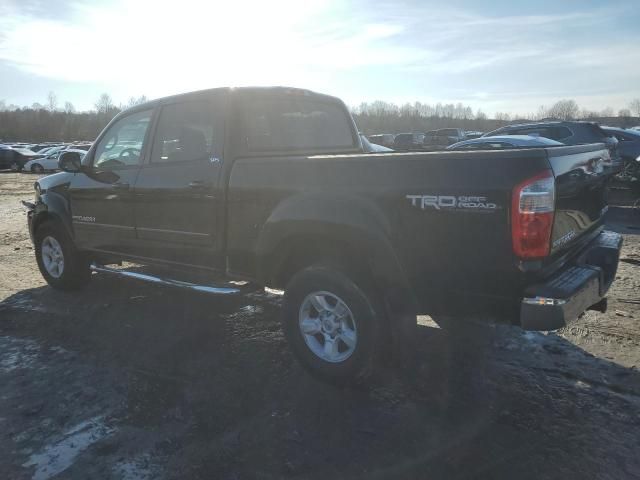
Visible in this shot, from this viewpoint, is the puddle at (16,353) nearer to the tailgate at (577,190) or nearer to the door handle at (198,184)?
the door handle at (198,184)

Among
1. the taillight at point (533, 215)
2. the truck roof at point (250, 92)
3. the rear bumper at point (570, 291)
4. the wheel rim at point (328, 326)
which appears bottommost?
the wheel rim at point (328, 326)

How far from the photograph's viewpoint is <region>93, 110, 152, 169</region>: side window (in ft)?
15.9

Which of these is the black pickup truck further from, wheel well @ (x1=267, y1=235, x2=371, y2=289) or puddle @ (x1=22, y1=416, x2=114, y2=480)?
puddle @ (x1=22, y1=416, x2=114, y2=480)

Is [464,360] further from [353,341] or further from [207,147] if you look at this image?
[207,147]

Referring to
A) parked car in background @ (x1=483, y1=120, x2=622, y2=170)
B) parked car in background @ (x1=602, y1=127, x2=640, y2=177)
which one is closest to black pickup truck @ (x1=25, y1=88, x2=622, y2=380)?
parked car in background @ (x1=483, y1=120, x2=622, y2=170)

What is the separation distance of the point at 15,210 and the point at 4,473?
1234cm

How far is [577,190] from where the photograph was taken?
3049 millimetres

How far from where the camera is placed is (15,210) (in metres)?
13.1

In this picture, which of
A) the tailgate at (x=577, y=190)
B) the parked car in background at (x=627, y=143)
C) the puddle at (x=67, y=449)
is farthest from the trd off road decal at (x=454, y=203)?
the parked car in background at (x=627, y=143)

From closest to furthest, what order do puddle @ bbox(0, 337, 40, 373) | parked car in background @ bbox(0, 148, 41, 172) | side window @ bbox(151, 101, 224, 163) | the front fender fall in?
puddle @ bbox(0, 337, 40, 373) → side window @ bbox(151, 101, 224, 163) → the front fender → parked car in background @ bbox(0, 148, 41, 172)

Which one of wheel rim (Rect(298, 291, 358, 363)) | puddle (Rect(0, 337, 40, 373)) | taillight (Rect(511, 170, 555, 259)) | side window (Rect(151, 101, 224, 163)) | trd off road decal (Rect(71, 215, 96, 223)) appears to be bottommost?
puddle (Rect(0, 337, 40, 373))

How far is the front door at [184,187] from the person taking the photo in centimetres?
405

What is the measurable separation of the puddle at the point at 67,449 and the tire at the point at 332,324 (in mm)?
1324

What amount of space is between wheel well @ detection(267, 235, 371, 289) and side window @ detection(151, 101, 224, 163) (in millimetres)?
1069
